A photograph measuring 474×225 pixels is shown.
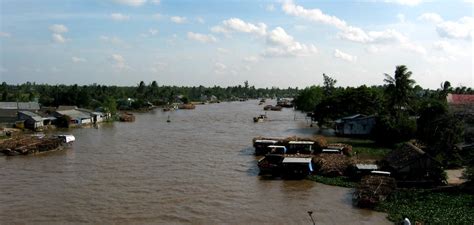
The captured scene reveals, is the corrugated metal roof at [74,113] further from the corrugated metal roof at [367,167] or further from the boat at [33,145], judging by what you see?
the corrugated metal roof at [367,167]

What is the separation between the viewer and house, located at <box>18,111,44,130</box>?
4859 cm

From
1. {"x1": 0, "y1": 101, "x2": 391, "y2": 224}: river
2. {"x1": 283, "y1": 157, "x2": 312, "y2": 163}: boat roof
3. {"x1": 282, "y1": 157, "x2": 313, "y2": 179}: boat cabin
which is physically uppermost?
{"x1": 283, "y1": 157, "x2": 312, "y2": 163}: boat roof

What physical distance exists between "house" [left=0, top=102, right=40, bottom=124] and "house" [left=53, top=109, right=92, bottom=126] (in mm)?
3867

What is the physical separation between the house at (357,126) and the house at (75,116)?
29689mm

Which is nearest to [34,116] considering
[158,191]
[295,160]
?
[158,191]

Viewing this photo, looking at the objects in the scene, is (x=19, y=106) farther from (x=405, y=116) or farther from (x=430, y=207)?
(x=430, y=207)

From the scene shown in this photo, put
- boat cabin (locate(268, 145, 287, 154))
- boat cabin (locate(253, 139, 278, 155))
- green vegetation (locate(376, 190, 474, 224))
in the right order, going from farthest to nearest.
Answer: boat cabin (locate(253, 139, 278, 155)) → boat cabin (locate(268, 145, 287, 154)) → green vegetation (locate(376, 190, 474, 224))

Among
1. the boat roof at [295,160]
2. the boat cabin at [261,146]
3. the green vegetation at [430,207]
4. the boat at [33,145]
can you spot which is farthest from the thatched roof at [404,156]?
the boat at [33,145]

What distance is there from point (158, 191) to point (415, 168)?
1265cm

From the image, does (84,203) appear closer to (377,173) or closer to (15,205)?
(15,205)

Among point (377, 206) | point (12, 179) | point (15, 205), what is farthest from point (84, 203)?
point (377, 206)

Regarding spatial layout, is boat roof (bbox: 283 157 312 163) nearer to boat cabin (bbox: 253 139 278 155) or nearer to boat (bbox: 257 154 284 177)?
boat (bbox: 257 154 284 177)

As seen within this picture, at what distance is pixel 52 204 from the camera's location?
2066 centimetres

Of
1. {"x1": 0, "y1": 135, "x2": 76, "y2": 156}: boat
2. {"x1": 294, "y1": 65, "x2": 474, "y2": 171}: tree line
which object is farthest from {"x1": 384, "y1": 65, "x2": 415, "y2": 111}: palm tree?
{"x1": 0, "y1": 135, "x2": 76, "y2": 156}: boat
